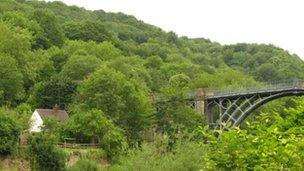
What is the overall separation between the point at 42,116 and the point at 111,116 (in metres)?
6.33

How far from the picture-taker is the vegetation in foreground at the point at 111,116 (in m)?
17.6

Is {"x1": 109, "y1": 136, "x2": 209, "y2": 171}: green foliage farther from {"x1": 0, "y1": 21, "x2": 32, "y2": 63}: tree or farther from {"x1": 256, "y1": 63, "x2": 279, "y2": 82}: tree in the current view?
{"x1": 256, "y1": 63, "x2": 279, "y2": 82}: tree

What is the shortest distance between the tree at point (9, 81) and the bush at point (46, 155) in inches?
531

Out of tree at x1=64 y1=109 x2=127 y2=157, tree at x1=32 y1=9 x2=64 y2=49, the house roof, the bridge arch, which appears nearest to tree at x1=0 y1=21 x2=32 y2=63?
the house roof

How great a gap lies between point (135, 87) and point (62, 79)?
8.12m

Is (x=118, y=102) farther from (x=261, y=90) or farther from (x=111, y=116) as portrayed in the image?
(x=261, y=90)

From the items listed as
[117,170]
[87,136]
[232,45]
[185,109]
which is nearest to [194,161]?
[117,170]

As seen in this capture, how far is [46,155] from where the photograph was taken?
161 feet

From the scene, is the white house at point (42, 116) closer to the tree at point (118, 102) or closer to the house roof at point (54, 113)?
the house roof at point (54, 113)

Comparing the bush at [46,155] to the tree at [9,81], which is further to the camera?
the tree at [9,81]

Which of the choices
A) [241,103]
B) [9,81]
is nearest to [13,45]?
[9,81]

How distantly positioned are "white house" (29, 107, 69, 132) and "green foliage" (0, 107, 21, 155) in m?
6.13

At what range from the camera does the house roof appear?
61.2 m

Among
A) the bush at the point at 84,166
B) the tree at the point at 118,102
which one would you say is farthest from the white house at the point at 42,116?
the bush at the point at 84,166
